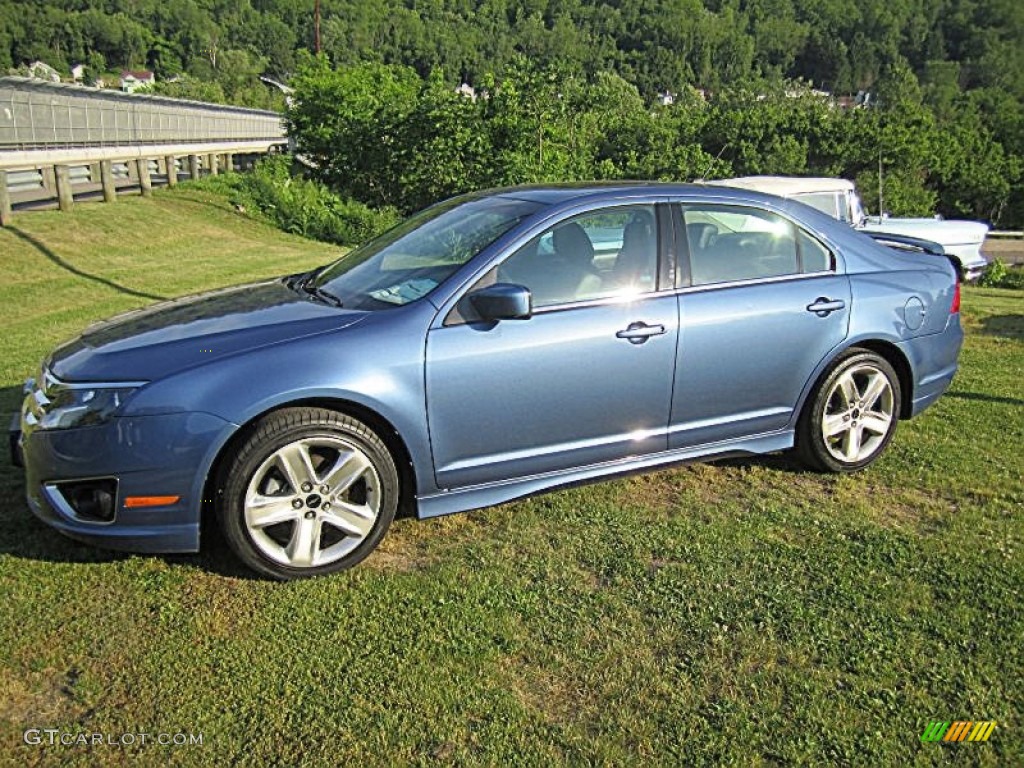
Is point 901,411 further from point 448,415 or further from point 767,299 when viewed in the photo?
point 448,415

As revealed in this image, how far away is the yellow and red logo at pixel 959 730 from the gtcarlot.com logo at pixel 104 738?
2.19m

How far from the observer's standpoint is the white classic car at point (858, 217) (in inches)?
391

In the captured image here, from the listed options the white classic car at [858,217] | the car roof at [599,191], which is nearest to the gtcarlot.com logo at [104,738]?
the car roof at [599,191]

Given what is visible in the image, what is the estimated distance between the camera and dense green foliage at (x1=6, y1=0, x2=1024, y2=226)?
23109 millimetres

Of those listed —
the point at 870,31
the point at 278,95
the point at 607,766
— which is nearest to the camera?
the point at 607,766

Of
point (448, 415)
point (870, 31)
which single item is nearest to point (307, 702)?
point (448, 415)

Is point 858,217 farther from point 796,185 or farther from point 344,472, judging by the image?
point 344,472

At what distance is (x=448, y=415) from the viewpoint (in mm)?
3641

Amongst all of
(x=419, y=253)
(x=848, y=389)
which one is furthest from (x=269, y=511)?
(x=848, y=389)

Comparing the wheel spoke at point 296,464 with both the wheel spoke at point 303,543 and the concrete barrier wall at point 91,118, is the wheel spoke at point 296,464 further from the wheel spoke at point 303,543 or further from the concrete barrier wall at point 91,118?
the concrete barrier wall at point 91,118

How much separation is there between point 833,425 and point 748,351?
29.4 inches

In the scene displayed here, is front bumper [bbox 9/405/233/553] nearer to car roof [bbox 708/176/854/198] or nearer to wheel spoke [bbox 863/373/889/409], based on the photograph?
wheel spoke [bbox 863/373/889/409]

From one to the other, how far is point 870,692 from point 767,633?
42 centimetres

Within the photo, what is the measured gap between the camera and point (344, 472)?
3500mm
